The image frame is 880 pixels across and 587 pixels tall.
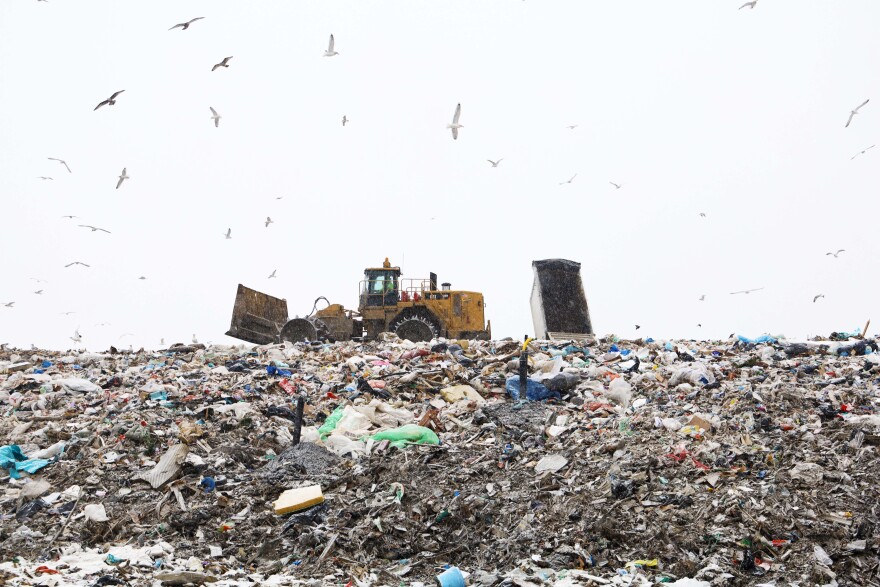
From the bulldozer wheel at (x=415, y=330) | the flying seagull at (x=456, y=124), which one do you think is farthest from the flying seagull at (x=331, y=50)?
the bulldozer wheel at (x=415, y=330)

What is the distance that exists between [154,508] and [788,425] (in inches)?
198

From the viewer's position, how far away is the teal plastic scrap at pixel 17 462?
549cm

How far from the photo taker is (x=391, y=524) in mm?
4375

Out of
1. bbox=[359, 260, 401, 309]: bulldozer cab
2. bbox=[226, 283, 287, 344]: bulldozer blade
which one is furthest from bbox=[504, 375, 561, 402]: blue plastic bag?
bbox=[226, 283, 287, 344]: bulldozer blade

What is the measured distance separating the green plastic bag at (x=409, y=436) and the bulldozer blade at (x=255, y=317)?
882 centimetres

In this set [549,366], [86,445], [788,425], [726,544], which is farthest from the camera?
[549,366]

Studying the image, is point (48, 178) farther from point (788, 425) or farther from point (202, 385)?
point (788, 425)

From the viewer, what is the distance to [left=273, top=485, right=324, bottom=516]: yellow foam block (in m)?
4.61

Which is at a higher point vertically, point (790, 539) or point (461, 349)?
point (461, 349)

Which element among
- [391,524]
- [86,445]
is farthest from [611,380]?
[86,445]

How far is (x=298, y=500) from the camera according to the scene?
15.2 feet

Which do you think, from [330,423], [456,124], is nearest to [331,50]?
[456,124]

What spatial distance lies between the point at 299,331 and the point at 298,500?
8637 millimetres

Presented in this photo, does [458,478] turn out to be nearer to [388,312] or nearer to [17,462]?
[17,462]
